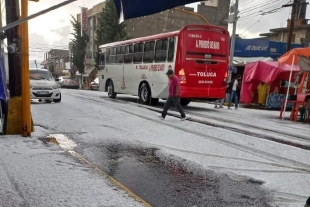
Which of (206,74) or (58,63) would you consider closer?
(206,74)

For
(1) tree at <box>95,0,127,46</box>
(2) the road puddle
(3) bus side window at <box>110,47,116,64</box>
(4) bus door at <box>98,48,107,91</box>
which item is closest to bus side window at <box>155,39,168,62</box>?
(3) bus side window at <box>110,47,116,64</box>

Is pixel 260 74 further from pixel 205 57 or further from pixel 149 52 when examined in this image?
pixel 149 52

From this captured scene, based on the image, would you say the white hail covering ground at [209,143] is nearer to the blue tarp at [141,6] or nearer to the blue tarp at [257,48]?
the blue tarp at [141,6]

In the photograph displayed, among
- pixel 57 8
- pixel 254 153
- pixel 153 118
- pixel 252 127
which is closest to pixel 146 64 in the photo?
pixel 153 118

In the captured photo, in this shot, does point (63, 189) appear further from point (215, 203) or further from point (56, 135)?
point (56, 135)

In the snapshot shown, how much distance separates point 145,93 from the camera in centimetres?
1524

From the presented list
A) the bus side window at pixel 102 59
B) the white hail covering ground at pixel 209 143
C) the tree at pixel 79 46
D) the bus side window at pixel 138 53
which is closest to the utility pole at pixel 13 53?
the white hail covering ground at pixel 209 143

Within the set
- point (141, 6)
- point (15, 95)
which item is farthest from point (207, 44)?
point (141, 6)

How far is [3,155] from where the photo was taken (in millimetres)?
5445

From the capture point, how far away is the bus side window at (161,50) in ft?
45.2

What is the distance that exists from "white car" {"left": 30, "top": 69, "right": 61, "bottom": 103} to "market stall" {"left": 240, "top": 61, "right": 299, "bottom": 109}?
35.5ft

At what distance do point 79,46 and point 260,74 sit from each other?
37429 millimetres

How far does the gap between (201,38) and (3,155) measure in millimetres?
9589

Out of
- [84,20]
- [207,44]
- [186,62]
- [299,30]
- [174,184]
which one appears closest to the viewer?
[174,184]
